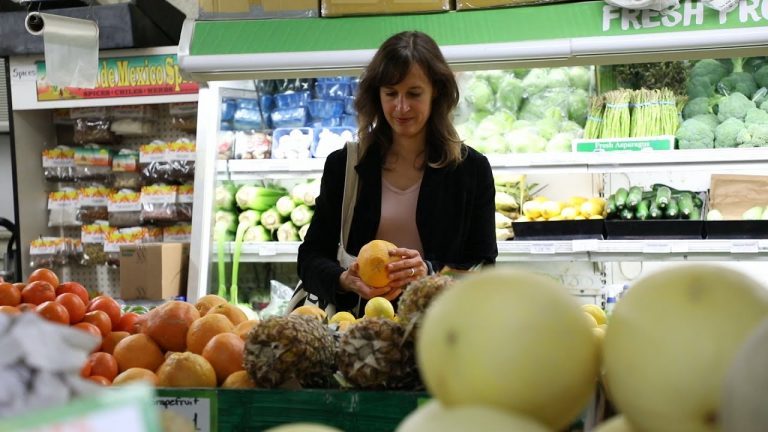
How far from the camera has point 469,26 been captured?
3143mm

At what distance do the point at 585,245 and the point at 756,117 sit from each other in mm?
934

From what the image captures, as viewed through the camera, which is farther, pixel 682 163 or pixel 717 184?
pixel 717 184

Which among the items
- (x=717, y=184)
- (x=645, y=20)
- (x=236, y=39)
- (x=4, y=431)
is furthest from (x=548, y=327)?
(x=717, y=184)

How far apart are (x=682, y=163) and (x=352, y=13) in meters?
1.45

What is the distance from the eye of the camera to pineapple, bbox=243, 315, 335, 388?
131 centimetres

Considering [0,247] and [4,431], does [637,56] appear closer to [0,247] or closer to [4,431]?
[4,431]

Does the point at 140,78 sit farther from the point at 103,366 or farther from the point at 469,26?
the point at 103,366

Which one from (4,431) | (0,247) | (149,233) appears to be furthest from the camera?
(0,247)

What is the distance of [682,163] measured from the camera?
3.36m

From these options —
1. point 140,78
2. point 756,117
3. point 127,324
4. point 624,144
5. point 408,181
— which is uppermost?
point 140,78

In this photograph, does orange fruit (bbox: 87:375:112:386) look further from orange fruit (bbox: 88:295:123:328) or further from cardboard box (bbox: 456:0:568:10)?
cardboard box (bbox: 456:0:568:10)

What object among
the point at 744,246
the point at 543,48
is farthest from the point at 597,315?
the point at 744,246

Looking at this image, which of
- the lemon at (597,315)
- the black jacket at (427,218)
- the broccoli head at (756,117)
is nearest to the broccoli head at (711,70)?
the broccoli head at (756,117)

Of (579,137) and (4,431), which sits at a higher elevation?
(579,137)
